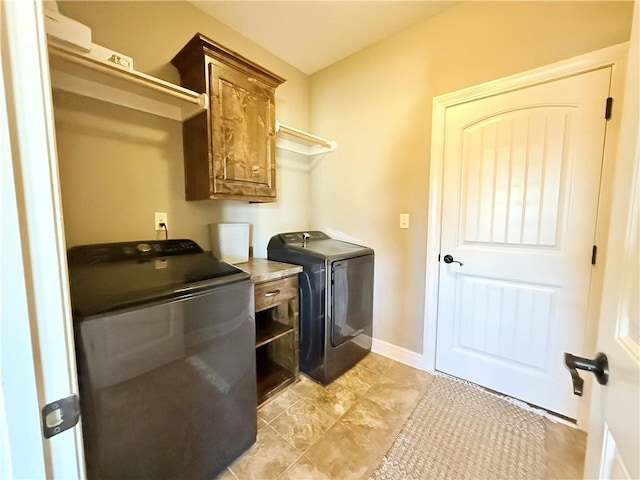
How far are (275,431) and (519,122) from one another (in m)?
2.47

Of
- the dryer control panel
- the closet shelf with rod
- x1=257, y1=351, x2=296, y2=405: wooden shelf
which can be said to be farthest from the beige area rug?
the closet shelf with rod

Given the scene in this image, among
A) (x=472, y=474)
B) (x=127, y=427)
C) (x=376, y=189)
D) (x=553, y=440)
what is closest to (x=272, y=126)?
(x=376, y=189)

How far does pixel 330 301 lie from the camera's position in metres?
1.96

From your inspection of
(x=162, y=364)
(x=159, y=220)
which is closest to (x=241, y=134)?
(x=159, y=220)

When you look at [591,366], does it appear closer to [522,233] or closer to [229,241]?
[522,233]

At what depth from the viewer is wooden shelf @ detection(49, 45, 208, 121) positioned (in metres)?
1.27

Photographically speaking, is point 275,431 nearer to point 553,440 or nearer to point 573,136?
point 553,440

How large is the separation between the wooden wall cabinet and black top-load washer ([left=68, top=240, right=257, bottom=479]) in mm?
622

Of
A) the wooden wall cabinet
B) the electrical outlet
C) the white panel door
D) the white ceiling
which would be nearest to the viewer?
the white panel door

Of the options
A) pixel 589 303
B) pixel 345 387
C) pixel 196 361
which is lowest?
pixel 345 387

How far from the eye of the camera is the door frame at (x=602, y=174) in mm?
1399

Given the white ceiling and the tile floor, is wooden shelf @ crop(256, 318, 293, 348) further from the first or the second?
the white ceiling

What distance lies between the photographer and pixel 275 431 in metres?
1.57

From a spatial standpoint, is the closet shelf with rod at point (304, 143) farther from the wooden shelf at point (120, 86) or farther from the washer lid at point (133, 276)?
the washer lid at point (133, 276)
